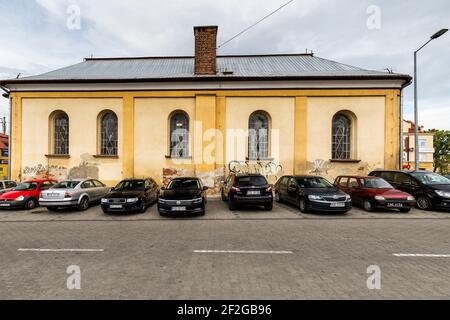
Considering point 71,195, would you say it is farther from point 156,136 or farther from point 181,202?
point 156,136

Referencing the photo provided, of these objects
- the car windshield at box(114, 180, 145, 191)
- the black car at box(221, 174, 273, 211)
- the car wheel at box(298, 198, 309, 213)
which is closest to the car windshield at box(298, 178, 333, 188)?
the car wheel at box(298, 198, 309, 213)

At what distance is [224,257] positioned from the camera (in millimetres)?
4531

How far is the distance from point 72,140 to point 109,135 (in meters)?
2.23

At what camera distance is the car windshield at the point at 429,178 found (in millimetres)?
10055

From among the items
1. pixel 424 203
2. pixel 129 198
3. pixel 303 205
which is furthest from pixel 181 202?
pixel 424 203

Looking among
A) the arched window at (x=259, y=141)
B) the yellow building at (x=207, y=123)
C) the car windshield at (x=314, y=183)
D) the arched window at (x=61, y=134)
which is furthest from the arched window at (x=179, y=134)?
the car windshield at (x=314, y=183)

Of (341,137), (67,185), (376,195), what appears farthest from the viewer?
(341,137)

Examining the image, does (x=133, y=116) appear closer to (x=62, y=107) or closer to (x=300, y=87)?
(x=62, y=107)

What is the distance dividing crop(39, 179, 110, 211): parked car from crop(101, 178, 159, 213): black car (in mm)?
1484

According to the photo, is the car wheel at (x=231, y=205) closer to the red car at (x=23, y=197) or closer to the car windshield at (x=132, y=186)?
the car windshield at (x=132, y=186)

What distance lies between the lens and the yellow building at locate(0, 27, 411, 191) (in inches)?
532

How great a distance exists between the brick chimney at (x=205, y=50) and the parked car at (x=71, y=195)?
9.15 m

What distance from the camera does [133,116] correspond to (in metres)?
13.8
